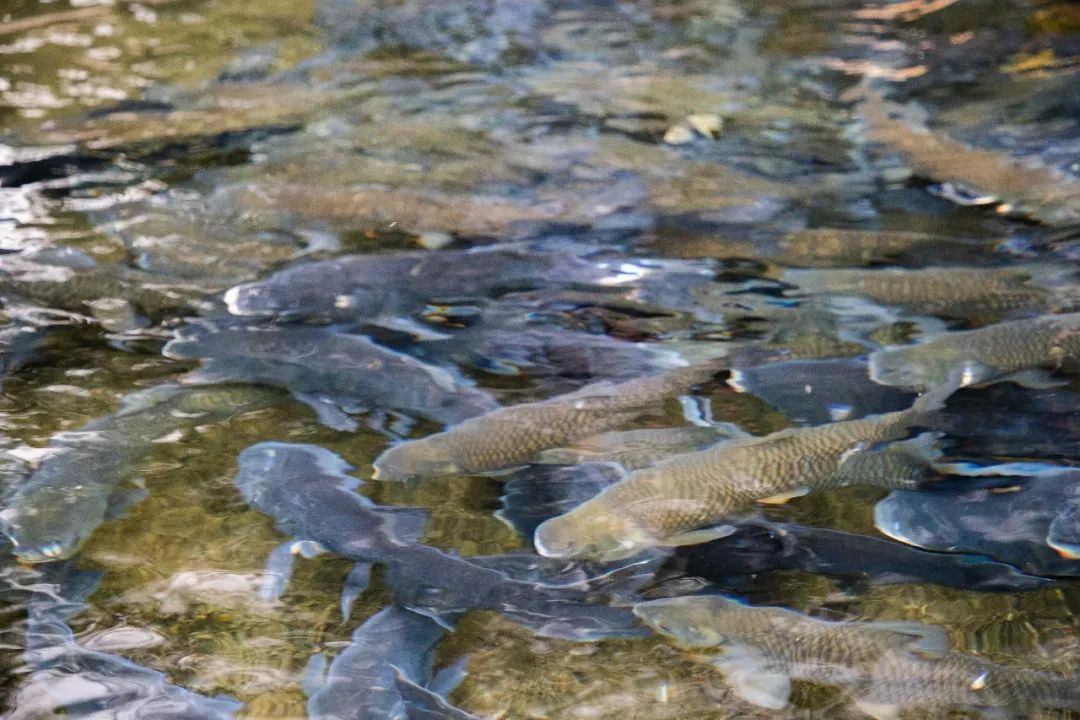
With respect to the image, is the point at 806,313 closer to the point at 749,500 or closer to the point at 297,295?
the point at 749,500

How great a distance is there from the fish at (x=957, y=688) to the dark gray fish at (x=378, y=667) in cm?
107

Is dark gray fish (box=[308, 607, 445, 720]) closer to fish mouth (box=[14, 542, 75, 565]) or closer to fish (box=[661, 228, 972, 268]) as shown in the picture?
fish mouth (box=[14, 542, 75, 565])

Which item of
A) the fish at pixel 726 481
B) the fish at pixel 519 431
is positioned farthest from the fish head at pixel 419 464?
the fish at pixel 726 481

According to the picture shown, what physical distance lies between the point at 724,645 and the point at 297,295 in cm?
241

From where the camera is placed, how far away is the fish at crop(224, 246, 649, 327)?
13.6 ft

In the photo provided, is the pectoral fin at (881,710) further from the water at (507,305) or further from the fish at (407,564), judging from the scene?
the fish at (407,564)

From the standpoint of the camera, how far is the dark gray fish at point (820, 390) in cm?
340

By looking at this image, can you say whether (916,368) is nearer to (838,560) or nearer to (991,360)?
(991,360)

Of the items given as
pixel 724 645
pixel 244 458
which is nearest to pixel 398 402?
pixel 244 458

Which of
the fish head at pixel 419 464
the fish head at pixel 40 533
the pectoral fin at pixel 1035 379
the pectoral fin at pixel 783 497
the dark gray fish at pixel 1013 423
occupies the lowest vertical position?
the dark gray fish at pixel 1013 423

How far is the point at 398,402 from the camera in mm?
3568

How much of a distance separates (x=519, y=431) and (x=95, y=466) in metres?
1.36

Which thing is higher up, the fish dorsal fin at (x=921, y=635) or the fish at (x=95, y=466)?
the fish at (x=95, y=466)

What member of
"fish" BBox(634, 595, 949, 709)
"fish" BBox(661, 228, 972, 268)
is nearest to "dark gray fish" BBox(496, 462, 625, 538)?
"fish" BBox(634, 595, 949, 709)
